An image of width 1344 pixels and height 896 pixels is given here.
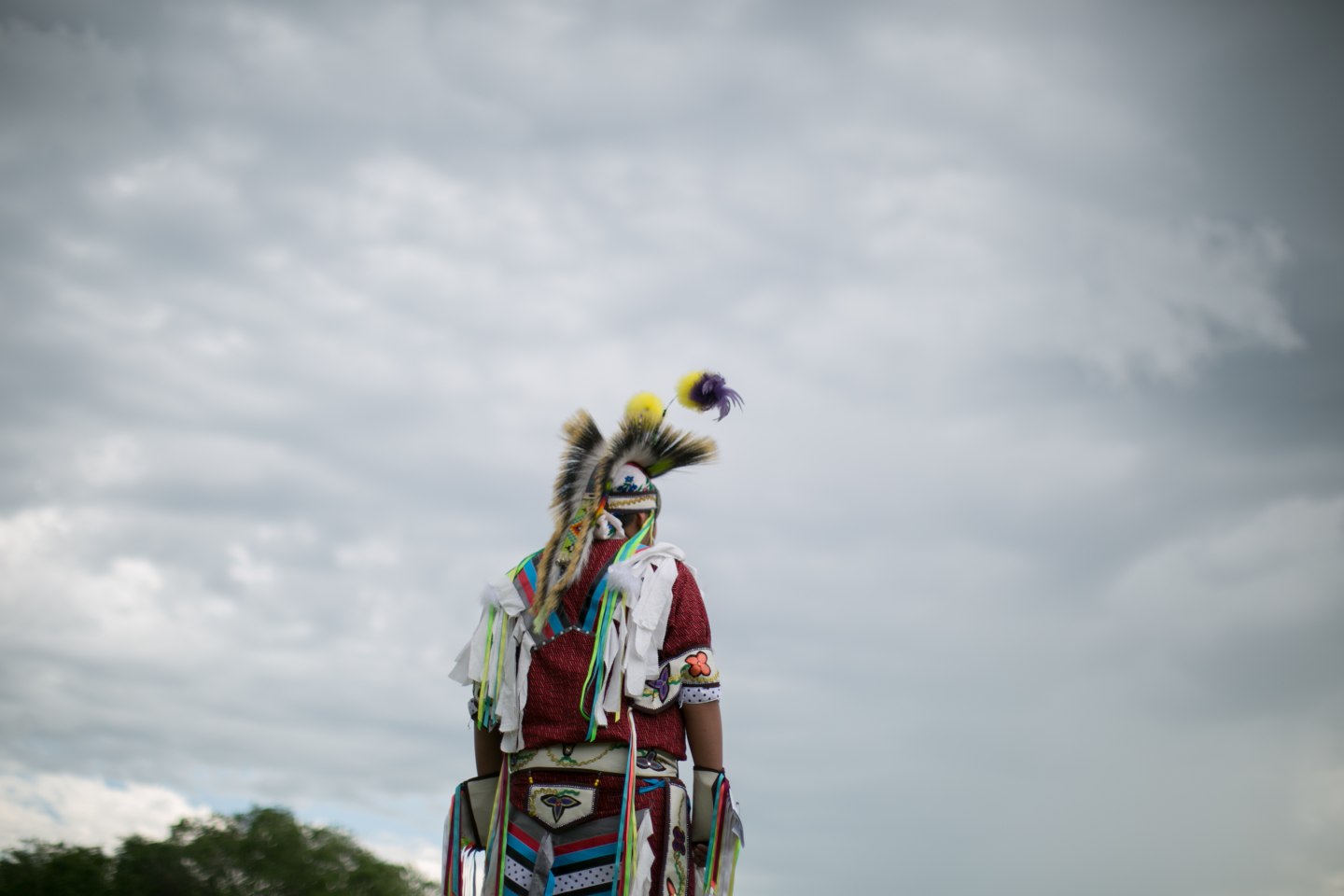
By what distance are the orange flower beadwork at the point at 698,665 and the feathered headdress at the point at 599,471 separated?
435 millimetres

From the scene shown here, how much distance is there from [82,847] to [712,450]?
2.25 meters

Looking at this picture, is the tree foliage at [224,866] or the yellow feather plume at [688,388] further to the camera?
the yellow feather plume at [688,388]

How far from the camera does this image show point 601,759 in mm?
3828

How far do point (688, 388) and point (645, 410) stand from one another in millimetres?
250

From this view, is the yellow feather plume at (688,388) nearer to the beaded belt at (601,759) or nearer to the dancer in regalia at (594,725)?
the dancer in regalia at (594,725)

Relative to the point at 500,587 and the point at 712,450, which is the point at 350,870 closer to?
the point at 500,587

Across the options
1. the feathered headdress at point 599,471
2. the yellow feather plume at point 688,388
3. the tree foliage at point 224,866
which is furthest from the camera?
the yellow feather plume at point 688,388

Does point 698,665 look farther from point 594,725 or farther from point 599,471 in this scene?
point 599,471

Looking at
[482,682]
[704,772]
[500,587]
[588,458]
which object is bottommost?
→ [704,772]

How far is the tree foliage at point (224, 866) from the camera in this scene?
375 cm

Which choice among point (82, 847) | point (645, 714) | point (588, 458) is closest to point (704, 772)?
point (645, 714)

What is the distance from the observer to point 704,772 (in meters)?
3.92

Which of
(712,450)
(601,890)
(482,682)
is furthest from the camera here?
(712,450)

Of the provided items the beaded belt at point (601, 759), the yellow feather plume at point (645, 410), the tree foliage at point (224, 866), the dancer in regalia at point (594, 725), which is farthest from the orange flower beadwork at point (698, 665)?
the tree foliage at point (224, 866)
